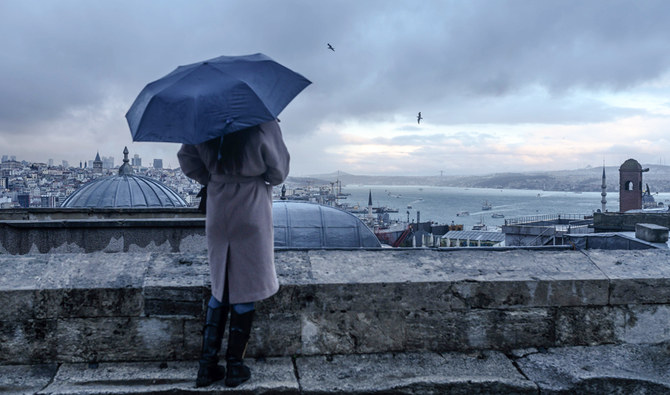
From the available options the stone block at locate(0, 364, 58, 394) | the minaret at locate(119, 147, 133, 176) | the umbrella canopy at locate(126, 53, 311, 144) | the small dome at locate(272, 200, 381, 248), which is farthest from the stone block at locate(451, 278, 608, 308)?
the minaret at locate(119, 147, 133, 176)

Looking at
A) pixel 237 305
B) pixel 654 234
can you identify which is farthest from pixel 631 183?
pixel 237 305

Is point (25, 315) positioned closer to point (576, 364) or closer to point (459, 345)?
point (459, 345)

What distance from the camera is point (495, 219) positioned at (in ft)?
525

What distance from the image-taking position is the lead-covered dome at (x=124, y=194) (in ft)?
73.2

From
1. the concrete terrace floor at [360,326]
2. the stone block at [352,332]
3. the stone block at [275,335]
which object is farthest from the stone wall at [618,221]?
the stone block at [275,335]

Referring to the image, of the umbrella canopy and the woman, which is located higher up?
the umbrella canopy

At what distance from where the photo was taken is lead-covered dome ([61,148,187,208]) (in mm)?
22297

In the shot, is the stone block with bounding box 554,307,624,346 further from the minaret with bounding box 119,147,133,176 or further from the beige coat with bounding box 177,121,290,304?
the minaret with bounding box 119,147,133,176

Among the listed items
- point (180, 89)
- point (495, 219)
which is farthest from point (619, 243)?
point (495, 219)

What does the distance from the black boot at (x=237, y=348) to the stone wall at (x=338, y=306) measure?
0.94 ft

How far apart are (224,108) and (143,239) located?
7.90 m

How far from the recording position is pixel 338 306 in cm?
335

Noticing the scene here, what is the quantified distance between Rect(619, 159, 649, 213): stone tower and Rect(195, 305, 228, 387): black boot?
186 ft

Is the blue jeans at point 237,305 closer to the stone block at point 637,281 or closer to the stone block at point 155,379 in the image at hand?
the stone block at point 155,379
